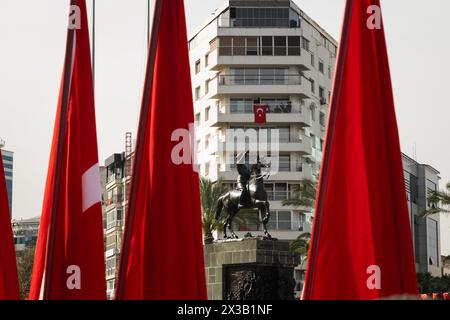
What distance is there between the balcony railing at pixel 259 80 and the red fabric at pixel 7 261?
67088 mm

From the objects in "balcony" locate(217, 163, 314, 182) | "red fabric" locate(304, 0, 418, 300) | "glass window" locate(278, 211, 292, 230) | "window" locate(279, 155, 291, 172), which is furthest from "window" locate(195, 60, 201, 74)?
"red fabric" locate(304, 0, 418, 300)

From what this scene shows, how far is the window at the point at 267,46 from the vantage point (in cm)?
7969

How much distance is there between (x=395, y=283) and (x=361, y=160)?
115 cm

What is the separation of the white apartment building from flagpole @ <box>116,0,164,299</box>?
6683cm

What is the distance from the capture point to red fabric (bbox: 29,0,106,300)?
1141cm

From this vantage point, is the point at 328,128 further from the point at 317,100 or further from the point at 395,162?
the point at 317,100

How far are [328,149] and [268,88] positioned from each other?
69.0 metres

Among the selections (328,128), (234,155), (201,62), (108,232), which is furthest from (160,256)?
(108,232)

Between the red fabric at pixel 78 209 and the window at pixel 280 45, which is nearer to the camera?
the red fabric at pixel 78 209

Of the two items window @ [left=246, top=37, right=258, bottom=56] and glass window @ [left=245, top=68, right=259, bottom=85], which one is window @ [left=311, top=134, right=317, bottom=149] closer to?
glass window @ [left=245, top=68, right=259, bottom=85]

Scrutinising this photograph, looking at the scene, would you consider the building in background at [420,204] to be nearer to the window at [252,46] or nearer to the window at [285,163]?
the window at [285,163]

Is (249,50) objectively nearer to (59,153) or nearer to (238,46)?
(238,46)

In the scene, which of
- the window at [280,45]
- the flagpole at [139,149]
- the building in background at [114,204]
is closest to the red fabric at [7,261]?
the flagpole at [139,149]

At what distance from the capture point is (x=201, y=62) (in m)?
83.2
